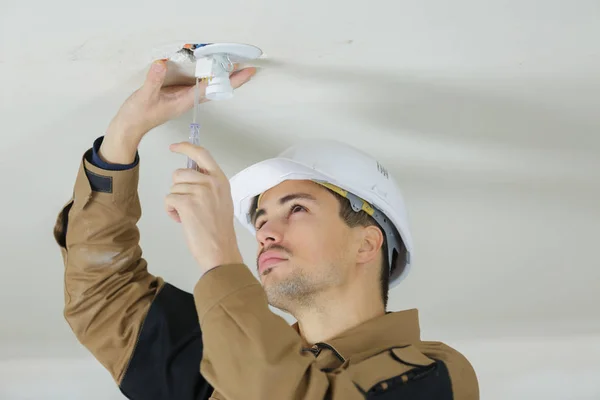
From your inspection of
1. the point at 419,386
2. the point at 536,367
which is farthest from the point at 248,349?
the point at 536,367

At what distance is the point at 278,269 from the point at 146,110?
44cm

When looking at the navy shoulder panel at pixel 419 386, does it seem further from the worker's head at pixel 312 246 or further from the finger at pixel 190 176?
the finger at pixel 190 176

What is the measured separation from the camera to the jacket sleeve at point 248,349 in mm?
1130

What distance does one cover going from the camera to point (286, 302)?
5.35 ft

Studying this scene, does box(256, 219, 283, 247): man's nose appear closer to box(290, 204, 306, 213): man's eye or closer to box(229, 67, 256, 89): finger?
box(290, 204, 306, 213): man's eye

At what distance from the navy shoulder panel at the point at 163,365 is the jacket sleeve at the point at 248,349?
550mm

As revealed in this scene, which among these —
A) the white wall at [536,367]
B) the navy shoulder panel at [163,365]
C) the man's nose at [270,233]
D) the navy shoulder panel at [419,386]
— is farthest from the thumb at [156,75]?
the white wall at [536,367]

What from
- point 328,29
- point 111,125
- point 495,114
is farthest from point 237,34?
point 495,114

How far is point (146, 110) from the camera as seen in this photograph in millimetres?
1463

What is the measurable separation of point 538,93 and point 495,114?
113mm

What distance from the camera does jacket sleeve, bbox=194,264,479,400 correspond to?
3.71 ft

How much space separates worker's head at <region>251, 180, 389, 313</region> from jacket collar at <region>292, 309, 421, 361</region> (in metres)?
0.10

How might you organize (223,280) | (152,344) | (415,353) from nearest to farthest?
(223,280), (415,353), (152,344)

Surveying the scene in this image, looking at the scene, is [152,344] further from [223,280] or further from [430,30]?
[430,30]
